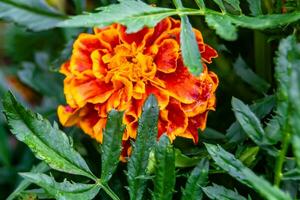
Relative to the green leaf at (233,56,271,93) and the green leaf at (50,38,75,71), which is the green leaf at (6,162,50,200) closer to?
the green leaf at (50,38,75,71)

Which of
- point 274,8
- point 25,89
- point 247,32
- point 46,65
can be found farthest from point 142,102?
point 25,89

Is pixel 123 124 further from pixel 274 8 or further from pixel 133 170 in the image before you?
pixel 274 8

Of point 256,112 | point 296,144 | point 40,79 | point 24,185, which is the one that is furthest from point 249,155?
point 40,79

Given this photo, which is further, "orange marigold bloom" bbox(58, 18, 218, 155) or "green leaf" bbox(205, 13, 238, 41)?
"orange marigold bloom" bbox(58, 18, 218, 155)

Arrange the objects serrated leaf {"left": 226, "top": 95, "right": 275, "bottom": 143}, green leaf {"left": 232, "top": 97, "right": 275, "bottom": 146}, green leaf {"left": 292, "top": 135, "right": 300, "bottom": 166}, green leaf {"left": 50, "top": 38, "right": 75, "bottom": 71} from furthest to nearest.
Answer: green leaf {"left": 50, "top": 38, "right": 75, "bottom": 71} < serrated leaf {"left": 226, "top": 95, "right": 275, "bottom": 143} < green leaf {"left": 232, "top": 97, "right": 275, "bottom": 146} < green leaf {"left": 292, "top": 135, "right": 300, "bottom": 166}

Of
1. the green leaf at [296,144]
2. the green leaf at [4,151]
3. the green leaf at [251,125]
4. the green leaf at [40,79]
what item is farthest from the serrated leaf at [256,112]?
the green leaf at [4,151]

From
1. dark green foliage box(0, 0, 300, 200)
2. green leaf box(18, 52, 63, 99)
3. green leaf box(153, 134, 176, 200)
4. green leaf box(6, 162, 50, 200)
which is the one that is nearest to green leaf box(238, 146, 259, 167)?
dark green foliage box(0, 0, 300, 200)

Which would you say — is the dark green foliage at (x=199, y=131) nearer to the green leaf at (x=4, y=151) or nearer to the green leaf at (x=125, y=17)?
the green leaf at (x=125, y=17)
